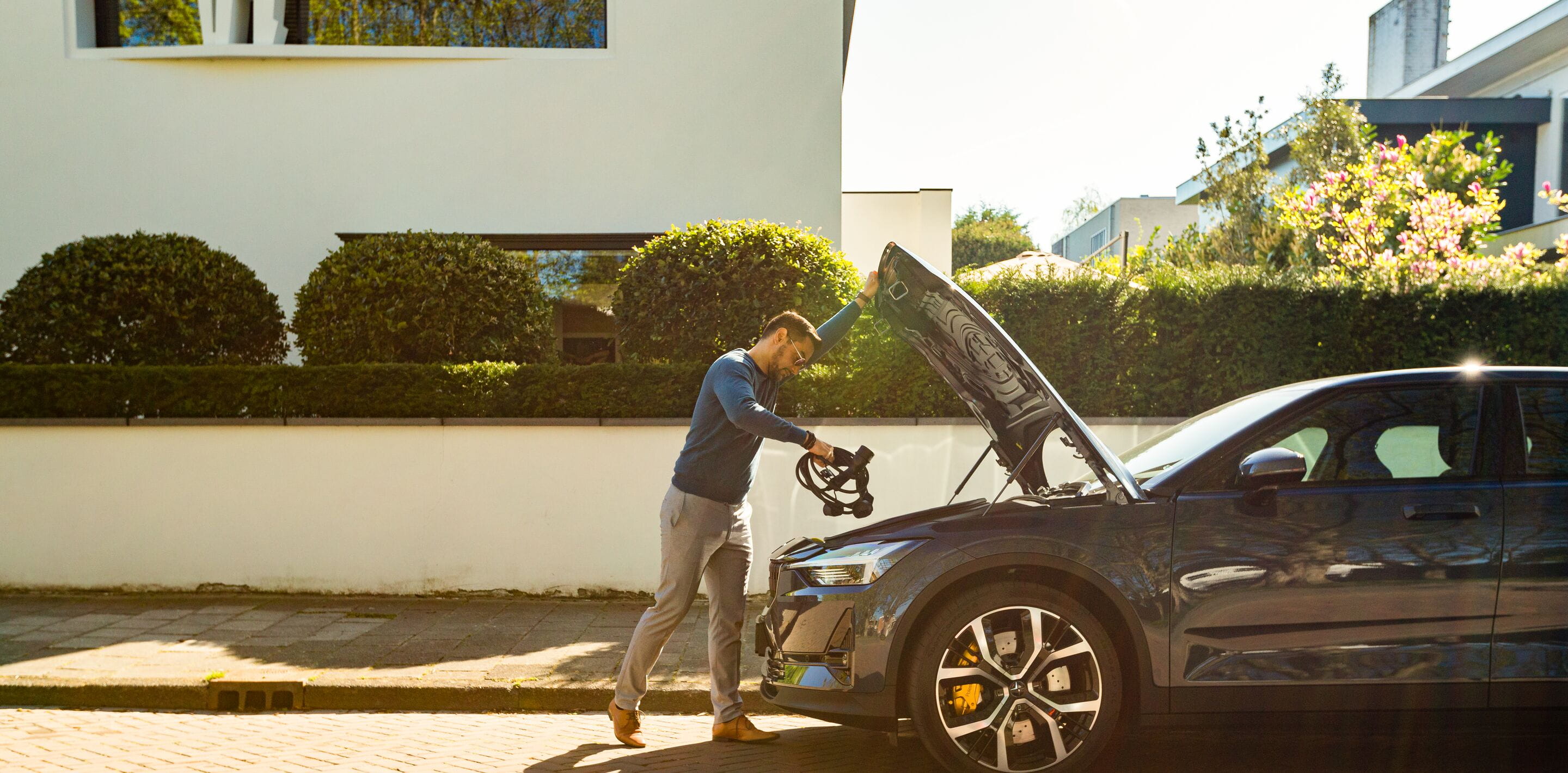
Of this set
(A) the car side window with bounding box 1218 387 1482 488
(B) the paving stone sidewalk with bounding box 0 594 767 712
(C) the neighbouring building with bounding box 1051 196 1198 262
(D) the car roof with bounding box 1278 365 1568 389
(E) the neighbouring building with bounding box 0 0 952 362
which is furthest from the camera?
(C) the neighbouring building with bounding box 1051 196 1198 262

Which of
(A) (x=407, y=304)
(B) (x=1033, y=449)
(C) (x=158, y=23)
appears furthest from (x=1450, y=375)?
(C) (x=158, y=23)

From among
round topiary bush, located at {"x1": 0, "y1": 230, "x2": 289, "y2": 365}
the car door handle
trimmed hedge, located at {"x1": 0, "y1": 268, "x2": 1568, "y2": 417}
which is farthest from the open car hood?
round topiary bush, located at {"x1": 0, "y1": 230, "x2": 289, "y2": 365}

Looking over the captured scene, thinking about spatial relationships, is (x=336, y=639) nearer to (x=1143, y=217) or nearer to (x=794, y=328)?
(x=794, y=328)

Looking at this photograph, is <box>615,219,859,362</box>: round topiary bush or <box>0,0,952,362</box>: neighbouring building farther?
<box>0,0,952,362</box>: neighbouring building

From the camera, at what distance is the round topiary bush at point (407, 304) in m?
8.41

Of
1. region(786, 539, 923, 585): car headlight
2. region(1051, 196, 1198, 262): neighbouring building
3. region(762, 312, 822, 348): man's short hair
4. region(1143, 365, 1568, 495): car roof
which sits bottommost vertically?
region(786, 539, 923, 585): car headlight

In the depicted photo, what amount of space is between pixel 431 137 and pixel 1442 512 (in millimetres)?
9670

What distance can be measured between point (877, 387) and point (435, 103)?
5912 millimetres

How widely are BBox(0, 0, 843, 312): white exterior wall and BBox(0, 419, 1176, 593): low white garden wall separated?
342 centimetres

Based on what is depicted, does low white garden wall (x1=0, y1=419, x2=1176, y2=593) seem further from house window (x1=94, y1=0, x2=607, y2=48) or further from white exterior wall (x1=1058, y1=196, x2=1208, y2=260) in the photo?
white exterior wall (x1=1058, y1=196, x2=1208, y2=260)

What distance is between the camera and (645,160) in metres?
11.1

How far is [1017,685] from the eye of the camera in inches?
159

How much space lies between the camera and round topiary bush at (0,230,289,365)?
839 cm

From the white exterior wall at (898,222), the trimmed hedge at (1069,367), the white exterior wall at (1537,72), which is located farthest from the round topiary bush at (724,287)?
the white exterior wall at (1537,72)
